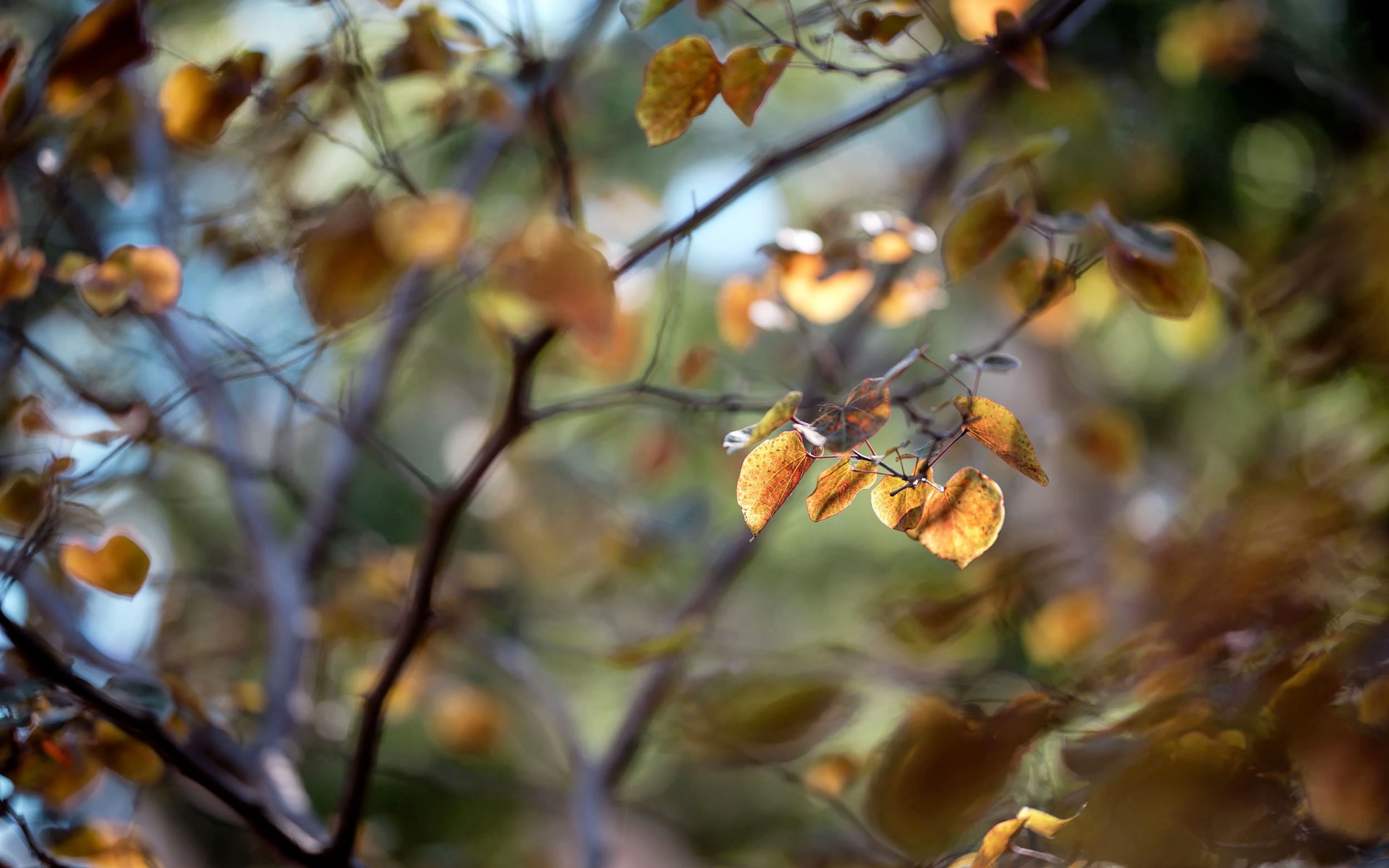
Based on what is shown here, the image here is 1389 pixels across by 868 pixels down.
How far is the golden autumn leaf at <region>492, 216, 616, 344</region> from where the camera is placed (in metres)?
0.40

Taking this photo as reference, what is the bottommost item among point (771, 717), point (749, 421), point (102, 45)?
point (749, 421)

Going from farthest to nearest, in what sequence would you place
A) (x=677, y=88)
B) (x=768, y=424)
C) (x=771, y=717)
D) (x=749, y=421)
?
1. (x=749, y=421)
2. (x=771, y=717)
3. (x=677, y=88)
4. (x=768, y=424)

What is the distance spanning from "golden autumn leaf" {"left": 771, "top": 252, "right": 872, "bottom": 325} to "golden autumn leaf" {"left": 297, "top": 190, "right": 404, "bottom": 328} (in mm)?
294

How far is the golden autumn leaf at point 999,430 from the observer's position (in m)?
0.38

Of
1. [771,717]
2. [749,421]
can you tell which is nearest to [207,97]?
[771,717]

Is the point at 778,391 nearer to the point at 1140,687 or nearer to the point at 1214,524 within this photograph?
the point at 1140,687

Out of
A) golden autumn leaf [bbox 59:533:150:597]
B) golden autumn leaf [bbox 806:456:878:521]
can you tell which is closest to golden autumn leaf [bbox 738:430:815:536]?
golden autumn leaf [bbox 806:456:878:521]

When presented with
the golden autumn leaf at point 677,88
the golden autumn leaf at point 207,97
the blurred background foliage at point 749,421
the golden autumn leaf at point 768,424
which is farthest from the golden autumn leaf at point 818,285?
the golden autumn leaf at point 207,97

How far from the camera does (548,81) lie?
0.74 metres

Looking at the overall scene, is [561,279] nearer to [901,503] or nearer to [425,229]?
[425,229]

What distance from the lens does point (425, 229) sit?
1.39ft

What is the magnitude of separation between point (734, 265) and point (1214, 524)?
0.88 metres

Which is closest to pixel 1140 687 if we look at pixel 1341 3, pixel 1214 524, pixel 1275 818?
pixel 1275 818

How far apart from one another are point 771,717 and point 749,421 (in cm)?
61
